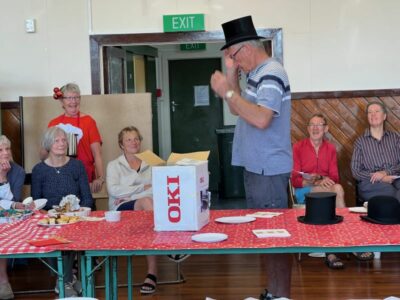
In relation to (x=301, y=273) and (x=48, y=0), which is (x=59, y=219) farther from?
(x=48, y=0)

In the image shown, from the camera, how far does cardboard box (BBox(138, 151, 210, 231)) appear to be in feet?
8.91

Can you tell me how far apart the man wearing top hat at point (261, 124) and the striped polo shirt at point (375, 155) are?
214cm

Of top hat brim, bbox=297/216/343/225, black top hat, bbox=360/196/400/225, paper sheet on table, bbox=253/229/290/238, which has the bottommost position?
paper sheet on table, bbox=253/229/290/238

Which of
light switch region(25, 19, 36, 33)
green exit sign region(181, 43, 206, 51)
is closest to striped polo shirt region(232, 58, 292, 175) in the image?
light switch region(25, 19, 36, 33)

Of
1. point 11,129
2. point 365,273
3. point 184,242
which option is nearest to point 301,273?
point 365,273

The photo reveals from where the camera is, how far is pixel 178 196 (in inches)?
107

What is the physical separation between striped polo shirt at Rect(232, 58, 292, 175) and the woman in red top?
85.2 inches

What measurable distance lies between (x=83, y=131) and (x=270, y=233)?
2.86 metres

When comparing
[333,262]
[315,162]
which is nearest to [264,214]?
[333,262]

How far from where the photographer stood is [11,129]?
19.4ft

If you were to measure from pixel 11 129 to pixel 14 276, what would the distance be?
1575 millimetres

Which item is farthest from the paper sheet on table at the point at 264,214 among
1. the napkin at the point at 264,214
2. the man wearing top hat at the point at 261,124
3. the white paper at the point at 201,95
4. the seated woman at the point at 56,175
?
the white paper at the point at 201,95

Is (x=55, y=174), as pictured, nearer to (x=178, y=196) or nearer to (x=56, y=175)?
(x=56, y=175)

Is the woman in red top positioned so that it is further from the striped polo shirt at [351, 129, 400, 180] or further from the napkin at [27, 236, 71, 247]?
the napkin at [27, 236, 71, 247]
